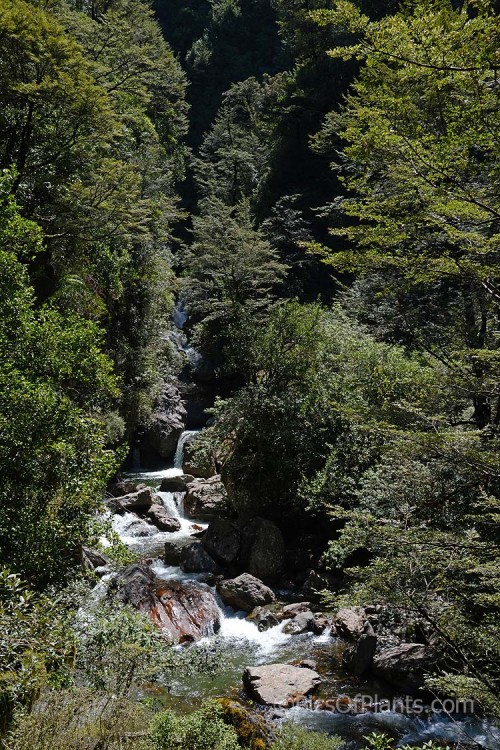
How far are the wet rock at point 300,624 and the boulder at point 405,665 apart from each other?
2010mm

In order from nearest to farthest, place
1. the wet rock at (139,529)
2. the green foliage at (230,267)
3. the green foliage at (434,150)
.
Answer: the green foliage at (434,150), the wet rock at (139,529), the green foliage at (230,267)

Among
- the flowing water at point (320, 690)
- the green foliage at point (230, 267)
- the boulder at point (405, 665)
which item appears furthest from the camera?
the green foliage at point (230, 267)

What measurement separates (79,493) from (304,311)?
11.6m

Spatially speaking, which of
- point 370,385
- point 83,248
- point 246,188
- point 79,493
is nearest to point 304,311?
point 370,385

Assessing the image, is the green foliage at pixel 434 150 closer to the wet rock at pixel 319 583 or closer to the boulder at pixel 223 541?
the wet rock at pixel 319 583

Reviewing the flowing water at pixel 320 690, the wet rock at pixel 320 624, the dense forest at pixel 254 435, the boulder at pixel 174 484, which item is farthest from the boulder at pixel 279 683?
the boulder at pixel 174 484

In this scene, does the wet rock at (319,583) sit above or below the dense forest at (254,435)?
below

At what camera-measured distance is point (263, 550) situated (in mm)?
13117

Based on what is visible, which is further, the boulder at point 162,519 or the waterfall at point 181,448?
the waterfall at point 181,448

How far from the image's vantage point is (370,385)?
1332cm

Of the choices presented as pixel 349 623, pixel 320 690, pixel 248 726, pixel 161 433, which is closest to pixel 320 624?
pixel 349 623

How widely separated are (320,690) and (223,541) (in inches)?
214

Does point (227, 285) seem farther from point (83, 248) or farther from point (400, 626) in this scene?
point (400, 626)

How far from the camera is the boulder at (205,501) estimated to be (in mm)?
16270
